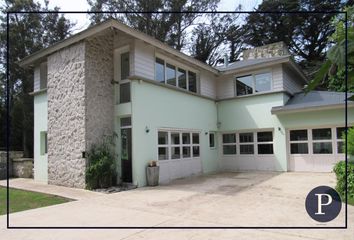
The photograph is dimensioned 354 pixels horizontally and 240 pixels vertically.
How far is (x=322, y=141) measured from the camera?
13.7 meters

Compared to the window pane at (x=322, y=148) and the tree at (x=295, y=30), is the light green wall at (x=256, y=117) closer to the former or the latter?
the window pane at (x=322, y=148)

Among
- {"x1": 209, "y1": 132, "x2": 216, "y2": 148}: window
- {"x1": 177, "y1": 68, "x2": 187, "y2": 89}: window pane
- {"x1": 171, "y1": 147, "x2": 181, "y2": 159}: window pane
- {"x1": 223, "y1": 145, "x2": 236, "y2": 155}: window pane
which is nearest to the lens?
{"x1": 171, "y1": 147, "x2": 181, "y2": 159}: window pane

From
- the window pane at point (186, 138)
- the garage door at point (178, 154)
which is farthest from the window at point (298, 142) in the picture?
the window pane at point (186, 138)

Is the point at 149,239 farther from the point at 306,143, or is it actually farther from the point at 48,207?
the point at 306,143

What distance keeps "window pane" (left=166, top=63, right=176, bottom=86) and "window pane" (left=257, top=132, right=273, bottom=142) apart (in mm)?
5340

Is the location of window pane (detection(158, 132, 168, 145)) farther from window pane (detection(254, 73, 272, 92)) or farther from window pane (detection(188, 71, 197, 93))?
window pane (detection(254, 73, 272, 92))

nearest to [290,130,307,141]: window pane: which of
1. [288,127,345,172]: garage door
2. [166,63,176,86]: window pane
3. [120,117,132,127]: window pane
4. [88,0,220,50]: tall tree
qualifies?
[288,127,345,172]: garage door

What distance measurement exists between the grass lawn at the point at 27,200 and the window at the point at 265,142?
32.6ft

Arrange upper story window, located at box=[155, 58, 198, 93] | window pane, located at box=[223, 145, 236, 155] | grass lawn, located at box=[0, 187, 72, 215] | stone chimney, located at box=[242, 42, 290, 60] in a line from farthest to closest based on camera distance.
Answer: stone chimney, located at box=[242, 42, 290, 60] → window pane, located at box=[223, 145, 236, 155] → upper story window, located at box=[155, 58, 198, 93] → grass lawn, located at box=[0, 187, 72, 215]

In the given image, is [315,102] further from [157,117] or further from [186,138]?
[157,117]

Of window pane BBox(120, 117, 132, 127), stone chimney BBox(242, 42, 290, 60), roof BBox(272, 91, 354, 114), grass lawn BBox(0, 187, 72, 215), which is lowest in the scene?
grass lawn BBox(0, 187, 72, 215)

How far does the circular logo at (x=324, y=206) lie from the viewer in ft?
19.9

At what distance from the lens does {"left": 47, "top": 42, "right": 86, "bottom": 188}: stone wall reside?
1073 centimetres

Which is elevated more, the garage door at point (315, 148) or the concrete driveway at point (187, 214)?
the garage door at point (315, 148)
